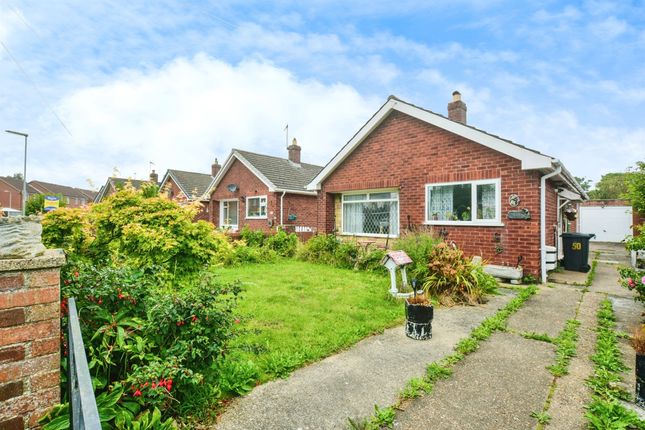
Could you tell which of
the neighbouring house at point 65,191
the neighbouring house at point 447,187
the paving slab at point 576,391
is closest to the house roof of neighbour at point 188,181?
the neighbouring house at point 447,187

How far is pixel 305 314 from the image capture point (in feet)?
17.2

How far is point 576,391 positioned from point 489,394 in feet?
2.95

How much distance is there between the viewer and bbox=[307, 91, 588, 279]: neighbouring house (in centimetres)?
799

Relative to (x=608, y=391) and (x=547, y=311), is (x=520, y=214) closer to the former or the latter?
(x=547, y=311)

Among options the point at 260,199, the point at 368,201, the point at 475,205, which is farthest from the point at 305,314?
the point at 260,199

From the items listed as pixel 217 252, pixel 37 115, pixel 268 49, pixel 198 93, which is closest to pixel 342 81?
pixel 268 49

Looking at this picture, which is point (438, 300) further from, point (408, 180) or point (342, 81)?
point (342, 81)

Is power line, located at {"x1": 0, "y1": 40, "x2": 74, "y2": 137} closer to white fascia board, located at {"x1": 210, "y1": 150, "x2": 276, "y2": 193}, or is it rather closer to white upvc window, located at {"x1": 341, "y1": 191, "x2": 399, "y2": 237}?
white fascia board, located at {"x1": 210, "y1": 150, "x2": 276, "y2": 193}

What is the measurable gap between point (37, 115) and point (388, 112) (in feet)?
37.0

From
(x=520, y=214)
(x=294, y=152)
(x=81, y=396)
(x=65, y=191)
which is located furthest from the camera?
(x=65, y=191)

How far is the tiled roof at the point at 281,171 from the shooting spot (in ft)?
55.0

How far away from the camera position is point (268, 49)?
10.9m

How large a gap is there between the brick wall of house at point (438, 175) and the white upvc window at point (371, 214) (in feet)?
1.52

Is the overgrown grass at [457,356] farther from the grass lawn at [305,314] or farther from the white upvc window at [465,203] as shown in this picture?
the white upvc window at [465,203]
